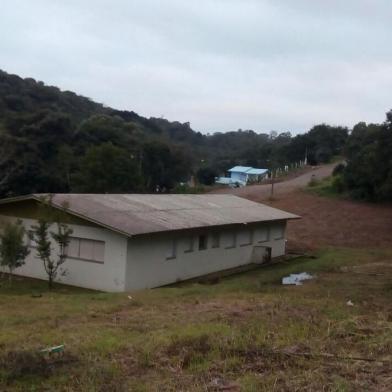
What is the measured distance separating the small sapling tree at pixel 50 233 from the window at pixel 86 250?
1.02 ft

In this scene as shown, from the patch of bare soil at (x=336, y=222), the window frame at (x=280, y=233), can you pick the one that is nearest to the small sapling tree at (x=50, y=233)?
the window frame at (x=280, y=233)

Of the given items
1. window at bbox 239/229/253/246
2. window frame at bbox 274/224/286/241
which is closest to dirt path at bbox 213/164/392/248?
window frame at bbox 274/224/286/241

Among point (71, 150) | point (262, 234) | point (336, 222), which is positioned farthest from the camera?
point (71, 150)

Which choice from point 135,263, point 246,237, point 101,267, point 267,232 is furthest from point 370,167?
point 101,267

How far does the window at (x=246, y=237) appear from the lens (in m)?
28.1

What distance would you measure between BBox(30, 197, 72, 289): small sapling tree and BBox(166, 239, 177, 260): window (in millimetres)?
3972

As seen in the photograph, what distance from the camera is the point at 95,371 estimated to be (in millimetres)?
5668

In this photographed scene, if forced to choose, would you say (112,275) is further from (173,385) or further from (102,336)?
(173,385)

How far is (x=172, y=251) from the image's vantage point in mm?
22609

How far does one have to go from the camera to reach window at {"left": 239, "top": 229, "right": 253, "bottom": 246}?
28062mm

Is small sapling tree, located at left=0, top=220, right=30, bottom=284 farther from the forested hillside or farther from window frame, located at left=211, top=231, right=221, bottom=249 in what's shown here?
the forested hillside

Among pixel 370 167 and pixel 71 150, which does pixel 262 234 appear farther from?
pixel 71 150

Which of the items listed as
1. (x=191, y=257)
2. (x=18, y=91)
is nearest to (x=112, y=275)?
(x=191, y=257)

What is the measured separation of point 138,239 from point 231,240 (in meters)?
7.68
